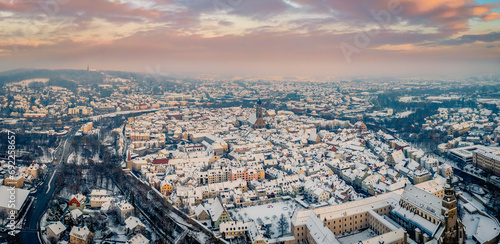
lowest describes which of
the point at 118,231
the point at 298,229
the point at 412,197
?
the point at 118,231

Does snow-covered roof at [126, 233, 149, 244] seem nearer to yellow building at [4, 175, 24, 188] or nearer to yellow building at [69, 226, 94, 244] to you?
yellow building at [69, 226, 94, 244]

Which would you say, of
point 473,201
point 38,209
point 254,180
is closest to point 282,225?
point 254,180

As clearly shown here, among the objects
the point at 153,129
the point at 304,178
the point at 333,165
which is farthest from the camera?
the point at 153,129

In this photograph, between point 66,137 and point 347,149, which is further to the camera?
point 66,137

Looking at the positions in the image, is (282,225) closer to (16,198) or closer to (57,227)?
(57,227)

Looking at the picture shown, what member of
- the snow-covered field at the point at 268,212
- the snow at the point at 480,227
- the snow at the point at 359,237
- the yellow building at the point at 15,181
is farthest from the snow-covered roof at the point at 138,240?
the snow at the point at 480,227

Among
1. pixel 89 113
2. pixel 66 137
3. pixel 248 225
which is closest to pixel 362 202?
pixel 248 225

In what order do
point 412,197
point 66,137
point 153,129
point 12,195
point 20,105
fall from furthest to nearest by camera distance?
point 20,105 → point 153,129 → point 66,137 → point 12,195 → point 412,197

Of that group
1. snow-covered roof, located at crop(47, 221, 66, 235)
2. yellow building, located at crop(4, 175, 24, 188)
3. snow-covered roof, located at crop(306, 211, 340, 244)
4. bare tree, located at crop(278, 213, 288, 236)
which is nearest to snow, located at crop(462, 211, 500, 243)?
snow-covered roof, located at crop(306, 211, 340, 244)

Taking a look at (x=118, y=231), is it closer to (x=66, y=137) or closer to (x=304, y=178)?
(x=304, y=178)
